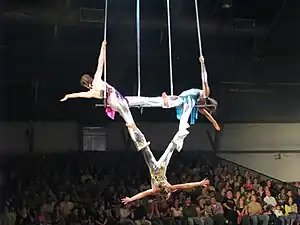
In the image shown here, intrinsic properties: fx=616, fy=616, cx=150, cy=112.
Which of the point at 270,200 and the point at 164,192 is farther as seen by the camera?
the point at 270,200

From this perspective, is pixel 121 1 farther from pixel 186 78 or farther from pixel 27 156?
pixel 27 156

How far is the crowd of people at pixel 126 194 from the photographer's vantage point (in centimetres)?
846

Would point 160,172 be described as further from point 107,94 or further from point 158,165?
point 107,94

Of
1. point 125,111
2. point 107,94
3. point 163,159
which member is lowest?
point 163,159

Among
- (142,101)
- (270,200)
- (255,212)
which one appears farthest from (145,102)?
(270,200)

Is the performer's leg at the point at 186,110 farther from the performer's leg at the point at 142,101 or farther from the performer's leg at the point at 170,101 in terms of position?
the performer's leg at the point at 142,101

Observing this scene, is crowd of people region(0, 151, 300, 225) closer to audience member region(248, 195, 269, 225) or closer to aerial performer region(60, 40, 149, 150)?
audience member region(248, 195, 269, 225)

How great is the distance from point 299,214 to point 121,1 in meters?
4.25

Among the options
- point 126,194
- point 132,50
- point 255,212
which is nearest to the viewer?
point 255,212

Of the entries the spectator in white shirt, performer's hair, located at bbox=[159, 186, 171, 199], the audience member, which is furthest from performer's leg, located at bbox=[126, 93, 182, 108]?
the spectator in white shirt

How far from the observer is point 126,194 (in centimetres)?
969

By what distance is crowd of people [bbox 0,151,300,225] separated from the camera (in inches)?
333

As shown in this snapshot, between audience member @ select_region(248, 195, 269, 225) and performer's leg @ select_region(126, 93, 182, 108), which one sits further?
audience member @ select_region(248, 195, 269, 225)

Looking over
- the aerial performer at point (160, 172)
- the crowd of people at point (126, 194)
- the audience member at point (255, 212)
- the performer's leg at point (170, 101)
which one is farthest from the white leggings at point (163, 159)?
the audience member at point (255, 212)
